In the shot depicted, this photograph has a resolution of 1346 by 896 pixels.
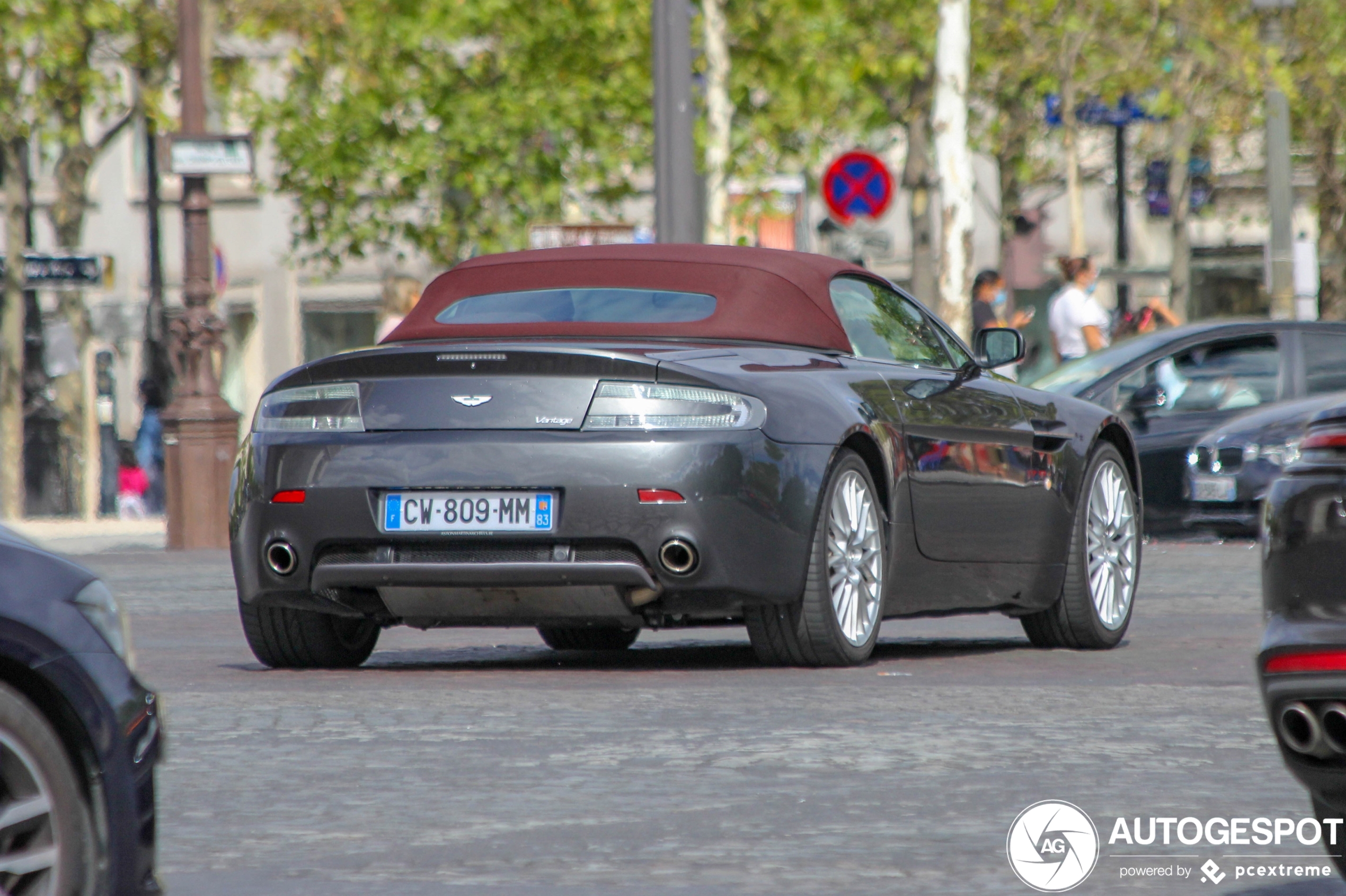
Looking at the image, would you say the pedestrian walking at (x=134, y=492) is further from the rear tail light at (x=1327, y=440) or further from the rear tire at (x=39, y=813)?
the rear tire at (x=39, y=813)

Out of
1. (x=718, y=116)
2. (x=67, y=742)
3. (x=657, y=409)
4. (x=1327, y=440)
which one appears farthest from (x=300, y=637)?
(x=718, y=116)

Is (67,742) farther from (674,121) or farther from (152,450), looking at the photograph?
(152,450)

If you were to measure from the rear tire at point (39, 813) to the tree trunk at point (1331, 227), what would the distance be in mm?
35230

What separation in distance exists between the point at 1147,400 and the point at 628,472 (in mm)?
A: 10072

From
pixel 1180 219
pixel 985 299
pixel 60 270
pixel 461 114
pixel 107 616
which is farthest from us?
pixel 1180 219

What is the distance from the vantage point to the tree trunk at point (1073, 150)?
1337 inches

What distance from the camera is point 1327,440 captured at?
4.89 m

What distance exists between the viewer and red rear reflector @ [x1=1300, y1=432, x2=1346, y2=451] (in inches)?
191

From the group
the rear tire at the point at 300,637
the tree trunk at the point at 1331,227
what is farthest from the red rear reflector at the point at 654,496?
the tree trunk at the point at 1331,227

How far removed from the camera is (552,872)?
17.6 ft

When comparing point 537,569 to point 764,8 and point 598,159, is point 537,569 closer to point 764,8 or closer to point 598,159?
point 764,8

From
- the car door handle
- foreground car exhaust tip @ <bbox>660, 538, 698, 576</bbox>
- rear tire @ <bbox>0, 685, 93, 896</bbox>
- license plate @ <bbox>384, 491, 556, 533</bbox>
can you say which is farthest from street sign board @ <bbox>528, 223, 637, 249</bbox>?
rear tire @ <bbox>0, 685, 93, 896</bbox>

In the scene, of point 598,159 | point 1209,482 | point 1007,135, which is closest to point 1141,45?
point 1007,135

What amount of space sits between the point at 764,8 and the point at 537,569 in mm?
25096
